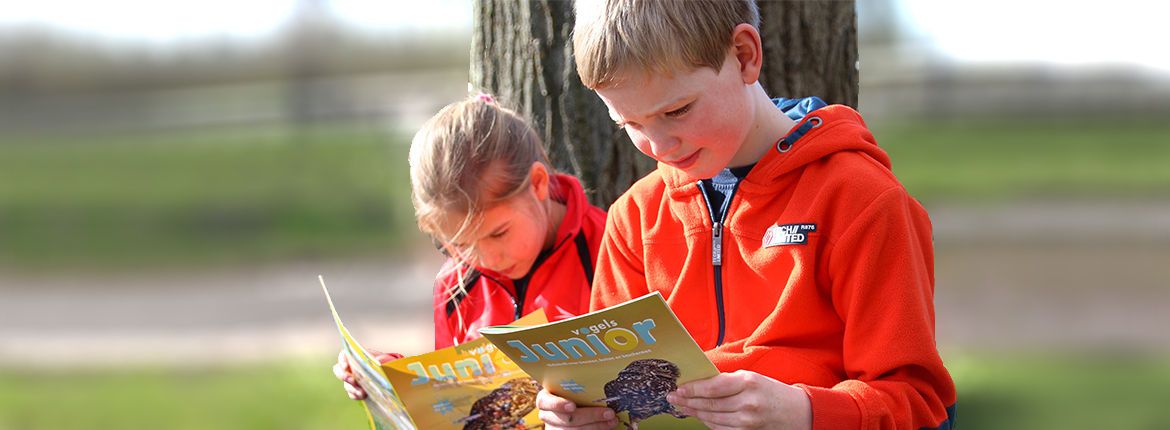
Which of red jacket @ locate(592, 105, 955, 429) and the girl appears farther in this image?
the girl

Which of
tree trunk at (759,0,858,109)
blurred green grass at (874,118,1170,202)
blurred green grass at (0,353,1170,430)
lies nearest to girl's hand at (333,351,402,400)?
tree trunk at (759,0,858,109)

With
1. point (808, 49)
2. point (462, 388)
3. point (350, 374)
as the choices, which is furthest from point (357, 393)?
point (808, 49)

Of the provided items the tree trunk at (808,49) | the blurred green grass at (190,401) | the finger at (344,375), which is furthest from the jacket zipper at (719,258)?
the blurred green grass at (190,401)

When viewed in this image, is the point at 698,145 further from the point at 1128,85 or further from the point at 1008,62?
the point at 1128,85

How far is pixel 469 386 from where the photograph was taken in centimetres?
209

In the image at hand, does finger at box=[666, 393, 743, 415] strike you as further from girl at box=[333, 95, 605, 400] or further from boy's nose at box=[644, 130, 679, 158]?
girl at box=[333, 95, 605, 400]

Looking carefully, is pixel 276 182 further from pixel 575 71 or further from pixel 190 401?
pixel 575 71

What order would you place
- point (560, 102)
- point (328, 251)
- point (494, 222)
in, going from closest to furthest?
point (494, 222)
point (560, 102)
point (328, 251)

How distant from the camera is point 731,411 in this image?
5.29 ft

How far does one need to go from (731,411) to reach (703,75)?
0.52m

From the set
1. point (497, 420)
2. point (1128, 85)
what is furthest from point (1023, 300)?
point (1128, 85)

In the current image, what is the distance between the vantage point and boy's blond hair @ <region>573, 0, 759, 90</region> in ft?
5.67

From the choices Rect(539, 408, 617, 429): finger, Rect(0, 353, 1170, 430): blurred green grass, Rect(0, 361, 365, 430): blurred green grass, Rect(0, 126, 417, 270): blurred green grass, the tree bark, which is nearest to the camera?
Rect(539, 408, 617, 429): finger

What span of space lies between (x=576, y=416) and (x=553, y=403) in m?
0.04
